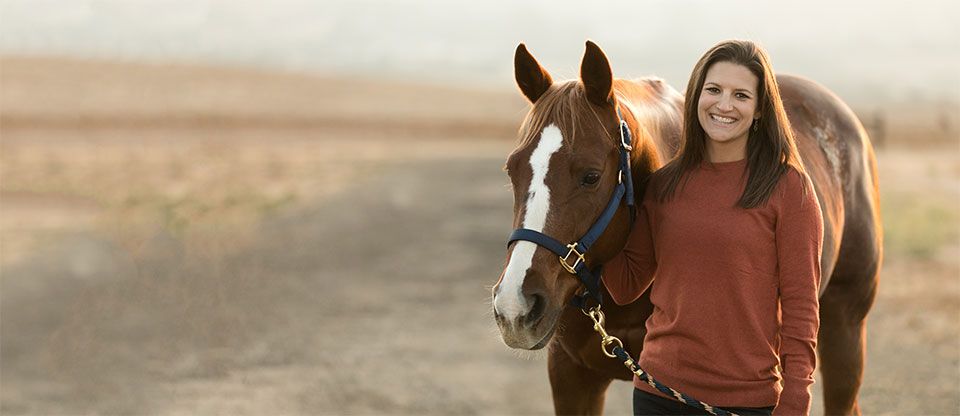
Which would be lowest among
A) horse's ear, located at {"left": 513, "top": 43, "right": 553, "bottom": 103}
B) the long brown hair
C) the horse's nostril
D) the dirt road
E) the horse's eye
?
the dirt road

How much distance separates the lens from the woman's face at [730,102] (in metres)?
1.83

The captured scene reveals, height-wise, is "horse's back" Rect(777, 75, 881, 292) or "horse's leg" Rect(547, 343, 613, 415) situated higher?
"horse's back" Rect(777, 75, 881, 292)

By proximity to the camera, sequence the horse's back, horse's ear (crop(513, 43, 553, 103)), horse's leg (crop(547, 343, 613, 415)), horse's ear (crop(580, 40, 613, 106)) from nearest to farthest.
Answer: horse's ear (crop(580, 40, 613, 106)), horse's ear (crop(513, 43, 553, 103)), horse's leg (crop(547, 343, 613, 415)), the horse's back

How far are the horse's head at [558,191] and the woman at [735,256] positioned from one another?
0.18 meters

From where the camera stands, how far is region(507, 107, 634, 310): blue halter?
1863 millimetres

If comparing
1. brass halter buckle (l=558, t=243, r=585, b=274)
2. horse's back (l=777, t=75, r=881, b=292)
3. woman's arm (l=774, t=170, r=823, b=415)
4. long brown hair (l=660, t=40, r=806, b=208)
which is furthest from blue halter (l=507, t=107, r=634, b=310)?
horse's back (l=777, t=75, r=881, b=292)

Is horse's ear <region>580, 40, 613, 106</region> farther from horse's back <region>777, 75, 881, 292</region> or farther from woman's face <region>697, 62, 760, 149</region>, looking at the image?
horse's back <region>777, 75, 881, 292</region>

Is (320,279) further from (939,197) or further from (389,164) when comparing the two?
(939,197)

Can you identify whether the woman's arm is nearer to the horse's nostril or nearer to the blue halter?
the blue halter

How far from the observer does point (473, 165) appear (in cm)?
1869

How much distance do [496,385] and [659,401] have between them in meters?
3.78

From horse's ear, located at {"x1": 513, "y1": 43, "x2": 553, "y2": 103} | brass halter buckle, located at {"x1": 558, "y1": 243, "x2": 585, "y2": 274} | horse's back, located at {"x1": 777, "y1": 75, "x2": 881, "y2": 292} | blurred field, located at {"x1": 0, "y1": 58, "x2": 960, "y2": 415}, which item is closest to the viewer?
brass halter buckle, located at {"x1": 558, "y1": 243, "x2": 585, "y2": 274}

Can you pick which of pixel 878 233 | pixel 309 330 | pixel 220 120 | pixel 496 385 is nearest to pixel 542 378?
pixel 496 385

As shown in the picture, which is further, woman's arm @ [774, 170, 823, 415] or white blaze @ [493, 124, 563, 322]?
white blaze @ [493, 124, 563, 322]
